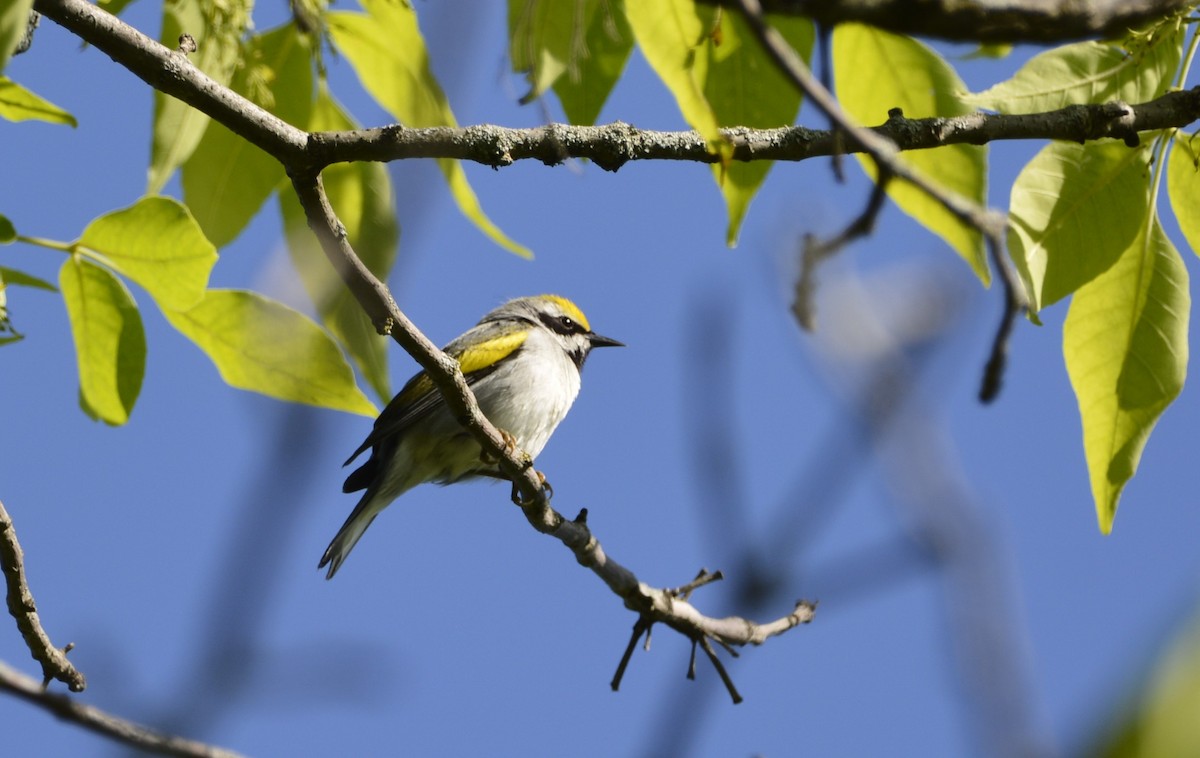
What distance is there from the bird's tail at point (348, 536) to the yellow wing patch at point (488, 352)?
0.82 m

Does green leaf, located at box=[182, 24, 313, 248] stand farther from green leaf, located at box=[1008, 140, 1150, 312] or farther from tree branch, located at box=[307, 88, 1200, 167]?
green leaf, located at box=[1008, 140, 1150, 312]

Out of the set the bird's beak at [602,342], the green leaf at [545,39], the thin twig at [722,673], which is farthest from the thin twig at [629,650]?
the bird's beak at [602,342]

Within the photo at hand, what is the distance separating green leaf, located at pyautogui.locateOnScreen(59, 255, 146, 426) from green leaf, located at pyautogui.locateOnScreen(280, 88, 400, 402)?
1.37 feet

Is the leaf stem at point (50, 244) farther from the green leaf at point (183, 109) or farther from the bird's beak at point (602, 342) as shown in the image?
the bird's beak at point (602, 342)

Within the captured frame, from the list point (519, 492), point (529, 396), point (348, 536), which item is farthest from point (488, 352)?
point (519, 492)

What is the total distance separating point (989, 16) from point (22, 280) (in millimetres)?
2063

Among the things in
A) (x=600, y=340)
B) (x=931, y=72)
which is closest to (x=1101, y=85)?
(x=931, y=72)

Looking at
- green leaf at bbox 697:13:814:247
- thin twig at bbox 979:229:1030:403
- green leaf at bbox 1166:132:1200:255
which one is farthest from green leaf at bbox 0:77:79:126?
green leaf at bbox 1166:132:1200:255

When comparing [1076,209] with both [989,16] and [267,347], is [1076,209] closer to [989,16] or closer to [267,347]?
[989,16]

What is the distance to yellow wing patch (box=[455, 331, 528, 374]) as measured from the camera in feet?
20.7

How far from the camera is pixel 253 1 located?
303cm

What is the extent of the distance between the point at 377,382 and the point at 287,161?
2.46 feet

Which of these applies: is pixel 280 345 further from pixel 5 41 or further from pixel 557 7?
pixel 5 41

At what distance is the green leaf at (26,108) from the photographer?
8.44 ft
